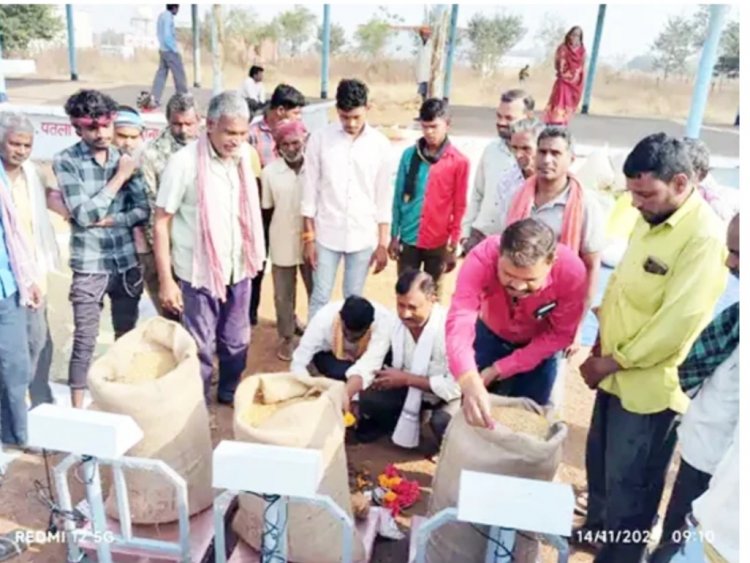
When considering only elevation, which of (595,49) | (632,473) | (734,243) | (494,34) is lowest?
(632,473)

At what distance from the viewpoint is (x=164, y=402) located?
2262 mm

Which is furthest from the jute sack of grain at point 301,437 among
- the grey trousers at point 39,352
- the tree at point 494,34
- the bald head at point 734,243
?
the tree at point 494,34

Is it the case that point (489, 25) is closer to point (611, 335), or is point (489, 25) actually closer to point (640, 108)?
point (640, 108)

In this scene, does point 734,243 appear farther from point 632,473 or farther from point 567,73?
point 567,73

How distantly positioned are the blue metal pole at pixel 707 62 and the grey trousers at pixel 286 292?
3.35 meters

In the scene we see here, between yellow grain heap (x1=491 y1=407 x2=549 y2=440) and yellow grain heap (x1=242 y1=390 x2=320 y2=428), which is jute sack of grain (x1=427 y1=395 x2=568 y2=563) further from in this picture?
yellow grain heap (x1=242 y1=390 x2=320 y2=428)

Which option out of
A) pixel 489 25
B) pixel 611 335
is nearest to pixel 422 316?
pixel 611 335

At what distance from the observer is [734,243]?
1649mm

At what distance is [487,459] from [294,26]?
31.7 m

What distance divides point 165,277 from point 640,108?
74.6ft

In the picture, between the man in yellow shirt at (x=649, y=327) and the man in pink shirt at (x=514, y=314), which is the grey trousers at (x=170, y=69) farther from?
the man in yellow shirt at (x=649, y=327)

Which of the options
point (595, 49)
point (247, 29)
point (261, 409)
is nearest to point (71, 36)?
point (595, 49)

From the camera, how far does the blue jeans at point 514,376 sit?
261 cm

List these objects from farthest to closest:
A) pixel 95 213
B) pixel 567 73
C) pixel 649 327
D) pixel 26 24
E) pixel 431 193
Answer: pixel 26 24, pixel 567 73, pixel 431 193, pixel 95 213, pixel 649 327
